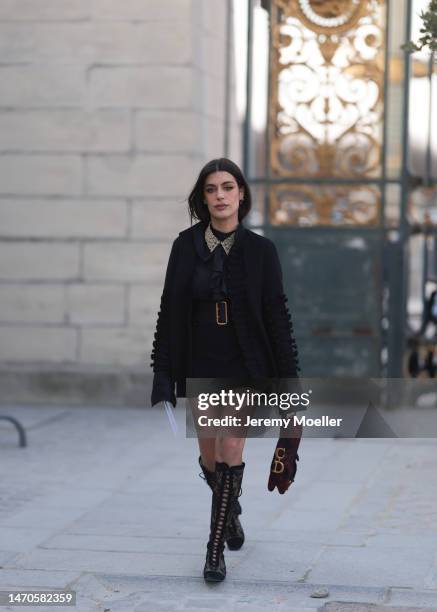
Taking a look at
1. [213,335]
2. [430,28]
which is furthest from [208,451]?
[430,28]

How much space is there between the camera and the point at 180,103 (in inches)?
448

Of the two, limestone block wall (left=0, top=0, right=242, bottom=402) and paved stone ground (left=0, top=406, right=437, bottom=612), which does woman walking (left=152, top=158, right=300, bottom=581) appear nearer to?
paved stone ground (left=0, top=406, right=437, bottom=612)

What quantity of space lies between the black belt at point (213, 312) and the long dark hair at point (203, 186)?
1.42 ft

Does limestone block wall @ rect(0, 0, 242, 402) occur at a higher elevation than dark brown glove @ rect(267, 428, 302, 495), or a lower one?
higher

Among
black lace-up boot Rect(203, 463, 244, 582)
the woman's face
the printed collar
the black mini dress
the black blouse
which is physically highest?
the woman's face

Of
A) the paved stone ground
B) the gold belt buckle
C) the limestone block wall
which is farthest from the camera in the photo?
the limestone block wall

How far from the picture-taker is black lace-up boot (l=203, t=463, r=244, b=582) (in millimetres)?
5770

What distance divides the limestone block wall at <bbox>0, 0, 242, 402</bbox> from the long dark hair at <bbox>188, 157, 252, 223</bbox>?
17.3 feet

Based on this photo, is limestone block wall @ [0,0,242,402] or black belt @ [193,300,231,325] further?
limestone block wall @ [0,0,242,402]

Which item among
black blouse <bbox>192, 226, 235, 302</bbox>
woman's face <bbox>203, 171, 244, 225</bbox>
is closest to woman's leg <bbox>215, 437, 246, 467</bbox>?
black blouse <bbox>192, 226, 235, 302</bbox>

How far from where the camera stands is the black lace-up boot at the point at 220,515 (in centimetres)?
577

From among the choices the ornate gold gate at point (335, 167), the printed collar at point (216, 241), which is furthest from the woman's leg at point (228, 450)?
the ornate gold gate at point (335, 167)

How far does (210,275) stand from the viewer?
590cm

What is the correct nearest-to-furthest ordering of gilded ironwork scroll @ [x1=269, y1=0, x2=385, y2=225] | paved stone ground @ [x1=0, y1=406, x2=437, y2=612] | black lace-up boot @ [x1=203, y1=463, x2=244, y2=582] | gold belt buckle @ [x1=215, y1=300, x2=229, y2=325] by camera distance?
paved stone ground @ [x1=0, y1=406, x2=437, y2=612] < black lace-up boot @ [x1=203, y1=463, x2=244, y2=582] < gold belt buckle @ [x1=215, y1=300, x2=229, y2=325] < gilded ironwork scroll @ [x1=269, y1=0, x2=385, y2=225]
